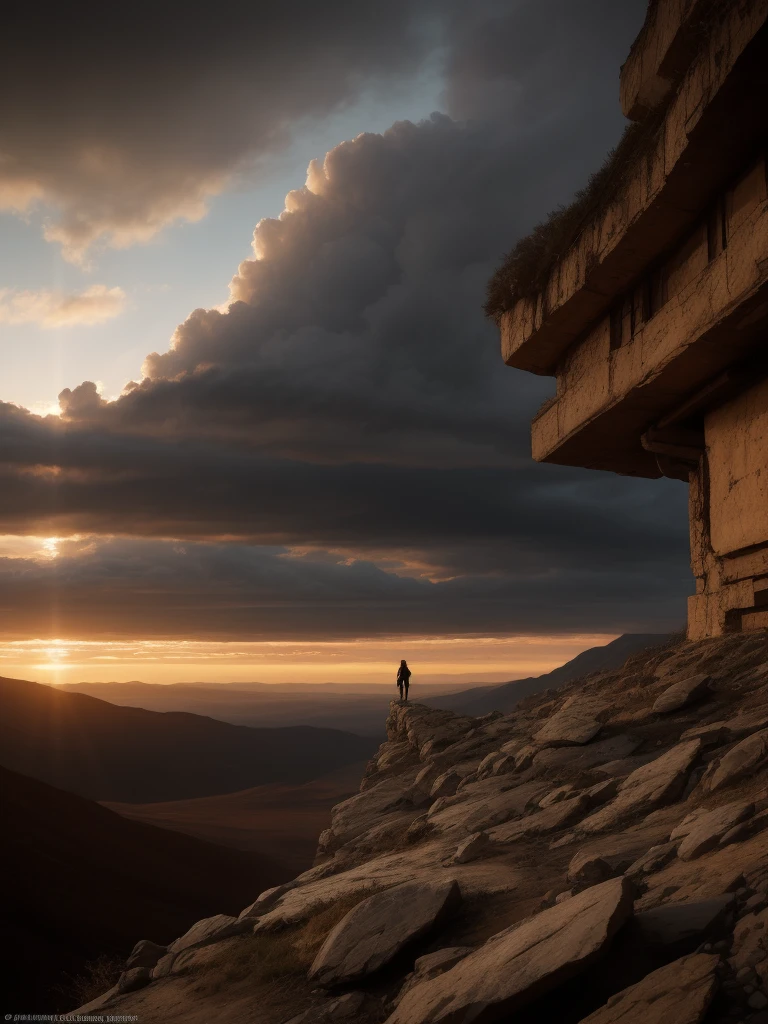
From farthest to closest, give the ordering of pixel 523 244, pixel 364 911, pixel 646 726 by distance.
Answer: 1. pixel 523 244
2. pixel 646 726
3. pixel 364 911

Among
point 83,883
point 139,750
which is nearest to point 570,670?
point 139,750

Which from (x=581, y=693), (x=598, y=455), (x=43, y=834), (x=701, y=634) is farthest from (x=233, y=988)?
(x=43, y=834)

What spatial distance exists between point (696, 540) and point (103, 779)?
94.3m

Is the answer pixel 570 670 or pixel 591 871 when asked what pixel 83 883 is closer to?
pixel 591 871

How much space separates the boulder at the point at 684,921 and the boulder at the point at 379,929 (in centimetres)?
153

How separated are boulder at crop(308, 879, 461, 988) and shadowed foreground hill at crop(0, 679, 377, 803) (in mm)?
90163

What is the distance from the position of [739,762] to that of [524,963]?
299 centimetres

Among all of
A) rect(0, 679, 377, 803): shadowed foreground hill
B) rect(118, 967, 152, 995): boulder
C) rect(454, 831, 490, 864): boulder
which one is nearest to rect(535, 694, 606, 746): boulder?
rect(454, 831, 490, 864): boulder

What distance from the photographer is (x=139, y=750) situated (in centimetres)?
10506

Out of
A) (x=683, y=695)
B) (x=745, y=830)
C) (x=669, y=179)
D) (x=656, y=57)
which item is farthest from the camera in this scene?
(x=656, y=57)

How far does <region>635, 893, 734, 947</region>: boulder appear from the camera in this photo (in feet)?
12.4

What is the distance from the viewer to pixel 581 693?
1196cm

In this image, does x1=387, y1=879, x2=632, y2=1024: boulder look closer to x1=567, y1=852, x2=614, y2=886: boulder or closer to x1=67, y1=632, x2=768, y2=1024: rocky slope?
x1=67, y1=632, x2=768, y2=1024: rocky slope

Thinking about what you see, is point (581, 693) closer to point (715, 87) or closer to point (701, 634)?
point (701, 634)
